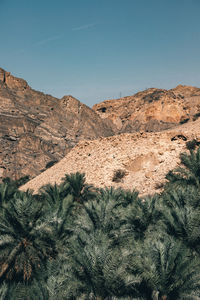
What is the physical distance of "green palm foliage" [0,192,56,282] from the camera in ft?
25.4

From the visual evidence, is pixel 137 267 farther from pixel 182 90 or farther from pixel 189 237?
pixel 182 90

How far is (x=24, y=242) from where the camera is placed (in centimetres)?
824

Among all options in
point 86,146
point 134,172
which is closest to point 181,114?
point 86,146

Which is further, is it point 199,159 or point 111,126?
point 111,126

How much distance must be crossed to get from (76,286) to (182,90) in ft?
248

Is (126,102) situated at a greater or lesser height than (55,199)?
greater

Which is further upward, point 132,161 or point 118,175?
point 132,161

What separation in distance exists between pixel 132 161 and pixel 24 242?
50.0ft

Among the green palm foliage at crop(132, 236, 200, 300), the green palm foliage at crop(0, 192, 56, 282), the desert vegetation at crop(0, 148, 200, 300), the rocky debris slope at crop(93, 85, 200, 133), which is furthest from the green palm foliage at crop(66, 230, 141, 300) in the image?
the rocky debris slope at crop(93, 85, 200, 133)

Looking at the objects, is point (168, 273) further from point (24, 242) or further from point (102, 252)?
point (24, 242)

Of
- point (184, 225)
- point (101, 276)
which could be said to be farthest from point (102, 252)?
point (184, 225)

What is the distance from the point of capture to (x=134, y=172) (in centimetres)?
2170

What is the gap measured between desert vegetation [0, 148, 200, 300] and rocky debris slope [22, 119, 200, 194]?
870 cm

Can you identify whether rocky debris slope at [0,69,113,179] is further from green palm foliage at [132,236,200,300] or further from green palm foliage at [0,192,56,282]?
green palm foliage at [132,236,200,300]
